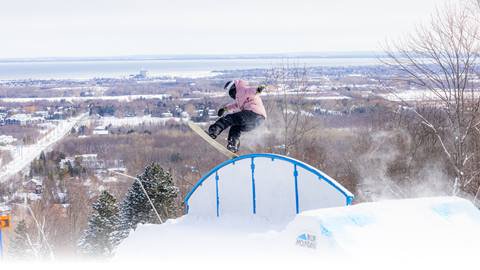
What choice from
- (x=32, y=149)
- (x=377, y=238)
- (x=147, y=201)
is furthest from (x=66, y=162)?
(x=377, y=238)

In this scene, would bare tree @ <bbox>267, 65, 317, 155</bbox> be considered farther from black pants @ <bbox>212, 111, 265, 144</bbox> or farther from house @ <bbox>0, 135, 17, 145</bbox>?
house @ <bbox>0, 135, 17, 145</bbox>

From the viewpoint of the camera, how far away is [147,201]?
85.3ft

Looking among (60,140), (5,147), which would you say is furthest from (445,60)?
(5,147)

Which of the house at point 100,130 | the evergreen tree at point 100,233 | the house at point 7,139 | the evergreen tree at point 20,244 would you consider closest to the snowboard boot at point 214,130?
the evergreen tree at point 20,244

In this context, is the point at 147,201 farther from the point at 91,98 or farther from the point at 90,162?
the point at 91,98

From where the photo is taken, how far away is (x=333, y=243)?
206 inches

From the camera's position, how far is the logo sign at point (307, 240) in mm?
5336

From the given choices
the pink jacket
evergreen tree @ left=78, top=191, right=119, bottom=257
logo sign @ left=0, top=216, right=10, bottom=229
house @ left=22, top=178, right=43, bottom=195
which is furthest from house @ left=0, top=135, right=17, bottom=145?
logo sign @ left=0, top=216, right=10, bottom=229

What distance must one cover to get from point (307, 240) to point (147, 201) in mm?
21099

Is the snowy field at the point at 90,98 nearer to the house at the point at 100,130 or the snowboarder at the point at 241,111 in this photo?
the house at the point at 100,130

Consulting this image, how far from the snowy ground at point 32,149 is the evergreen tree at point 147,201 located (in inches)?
2075

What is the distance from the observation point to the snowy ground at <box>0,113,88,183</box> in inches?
3250

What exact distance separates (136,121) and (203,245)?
98.3 meters

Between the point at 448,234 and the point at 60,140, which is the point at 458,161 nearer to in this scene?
the point at 448,234
